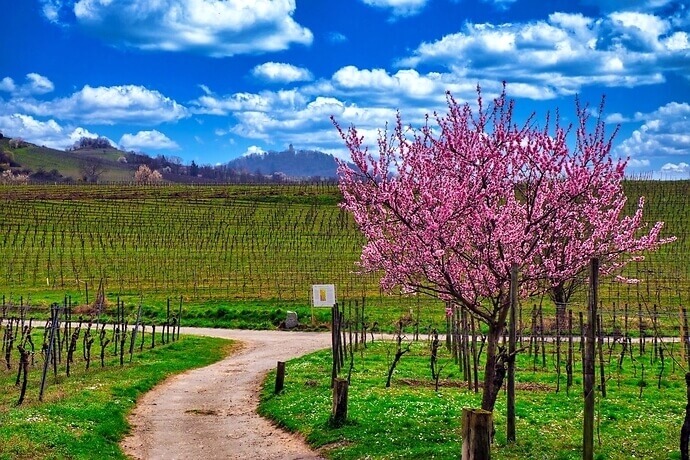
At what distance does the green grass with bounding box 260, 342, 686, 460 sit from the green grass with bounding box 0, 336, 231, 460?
173 inches

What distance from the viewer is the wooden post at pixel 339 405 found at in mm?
17859

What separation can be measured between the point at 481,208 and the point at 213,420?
416 inches

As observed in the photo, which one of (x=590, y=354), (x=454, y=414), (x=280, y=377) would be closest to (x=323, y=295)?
(x=280, y=377)

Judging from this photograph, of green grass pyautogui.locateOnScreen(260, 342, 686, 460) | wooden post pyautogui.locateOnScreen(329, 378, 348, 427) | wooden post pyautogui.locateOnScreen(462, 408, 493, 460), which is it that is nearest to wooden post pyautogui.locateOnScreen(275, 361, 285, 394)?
green grass pyautogui.locateOnScreen(260, 342, 686, 460)

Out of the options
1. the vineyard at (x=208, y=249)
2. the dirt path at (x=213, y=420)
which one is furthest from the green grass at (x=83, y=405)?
the vineyard at (x=208, y=249)

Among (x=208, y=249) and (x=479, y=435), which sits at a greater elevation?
(x=208, y=249)

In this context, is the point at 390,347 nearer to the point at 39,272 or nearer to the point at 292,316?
the point at 292,316

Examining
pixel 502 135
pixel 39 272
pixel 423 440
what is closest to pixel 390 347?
pixel 423 440

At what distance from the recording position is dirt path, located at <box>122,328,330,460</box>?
57.1 feet

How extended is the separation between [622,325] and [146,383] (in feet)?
88.7

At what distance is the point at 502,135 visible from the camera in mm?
15273

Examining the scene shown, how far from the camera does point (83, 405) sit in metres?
20.6

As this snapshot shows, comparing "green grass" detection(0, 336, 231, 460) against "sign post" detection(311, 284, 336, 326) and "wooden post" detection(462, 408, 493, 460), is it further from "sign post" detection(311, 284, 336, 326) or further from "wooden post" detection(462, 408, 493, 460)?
"wooden post" detection(462, 408, 493, 460)

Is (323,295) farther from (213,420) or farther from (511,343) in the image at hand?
(511,343)
